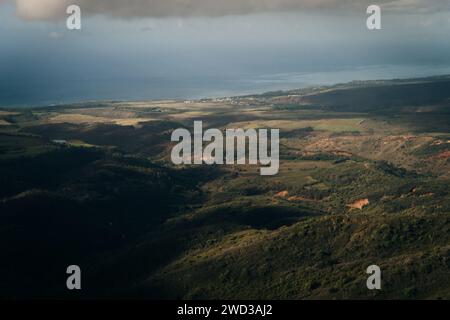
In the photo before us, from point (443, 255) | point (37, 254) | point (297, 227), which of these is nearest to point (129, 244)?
point (37, 254)

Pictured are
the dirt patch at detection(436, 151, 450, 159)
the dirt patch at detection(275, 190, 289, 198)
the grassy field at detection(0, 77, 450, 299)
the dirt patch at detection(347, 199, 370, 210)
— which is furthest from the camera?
the dirt patch at detection(436, 151, 450, 159)

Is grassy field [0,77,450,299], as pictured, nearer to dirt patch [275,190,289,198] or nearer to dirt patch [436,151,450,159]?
dirt patch [275,190,289,198]

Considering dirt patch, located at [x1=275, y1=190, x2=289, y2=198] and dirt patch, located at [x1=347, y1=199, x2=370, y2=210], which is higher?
dirt patch, located at [x1=275, y1=190, x2=289, y2=198]

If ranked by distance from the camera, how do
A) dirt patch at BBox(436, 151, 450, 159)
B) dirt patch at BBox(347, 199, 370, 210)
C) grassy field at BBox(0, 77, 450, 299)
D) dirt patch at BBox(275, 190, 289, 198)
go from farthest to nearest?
dirt patch at BBox(436, 151, 450, 159), dirt patch at BBox(275, 190, 289, 198), dirt patch at BBox(347, 199, 370, 210), grassy field at BBox(0, 77, 450, 299)

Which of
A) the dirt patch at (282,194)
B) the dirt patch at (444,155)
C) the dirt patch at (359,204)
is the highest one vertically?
the dirt patch at (444,155)

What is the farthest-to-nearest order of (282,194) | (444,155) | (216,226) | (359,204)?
1. (444,155)
2. (282,194)
3. (359,204)
4. (216,226)

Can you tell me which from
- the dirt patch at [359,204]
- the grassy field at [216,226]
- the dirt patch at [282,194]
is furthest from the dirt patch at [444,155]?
the dirt patch at [282,194]

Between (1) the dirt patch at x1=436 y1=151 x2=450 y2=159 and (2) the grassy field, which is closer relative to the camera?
(2) the grassy field

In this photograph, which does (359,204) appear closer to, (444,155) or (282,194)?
(282,194)

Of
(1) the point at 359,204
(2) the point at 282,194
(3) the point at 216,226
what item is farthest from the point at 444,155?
(3) the point at 216,226

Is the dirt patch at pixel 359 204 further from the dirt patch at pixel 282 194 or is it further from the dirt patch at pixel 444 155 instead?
the dirt patch at pixel 444 155

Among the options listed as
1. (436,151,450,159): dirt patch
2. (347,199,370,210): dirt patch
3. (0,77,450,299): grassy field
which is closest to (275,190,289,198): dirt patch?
(0,77,450,299): grassy field
